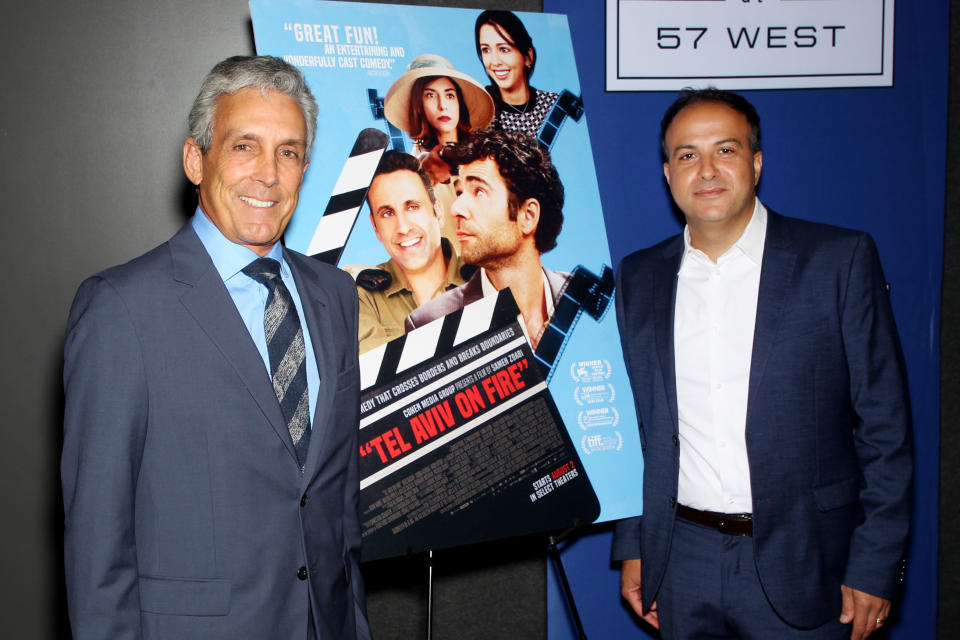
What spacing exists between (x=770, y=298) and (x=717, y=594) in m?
0.79

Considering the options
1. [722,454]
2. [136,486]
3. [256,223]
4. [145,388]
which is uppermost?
[256,223]

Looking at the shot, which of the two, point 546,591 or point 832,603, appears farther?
point 546,591

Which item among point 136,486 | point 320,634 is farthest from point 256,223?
point 320,634

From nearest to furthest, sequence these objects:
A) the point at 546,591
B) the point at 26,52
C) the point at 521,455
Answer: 1. the point at 521,455
2. the point at 26,52
3. the point at 546,591

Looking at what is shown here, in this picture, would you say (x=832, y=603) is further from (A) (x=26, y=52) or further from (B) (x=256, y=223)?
(A) (x=26, y=52)

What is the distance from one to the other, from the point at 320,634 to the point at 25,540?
149 centimetres

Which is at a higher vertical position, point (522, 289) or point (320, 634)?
point (522, 289)

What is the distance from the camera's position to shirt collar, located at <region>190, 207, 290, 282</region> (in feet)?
4.50

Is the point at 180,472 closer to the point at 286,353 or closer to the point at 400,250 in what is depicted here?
the point at 286,353

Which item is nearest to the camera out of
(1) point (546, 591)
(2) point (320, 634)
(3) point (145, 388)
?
(3) point (145, 388)

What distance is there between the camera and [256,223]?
4.55 ft

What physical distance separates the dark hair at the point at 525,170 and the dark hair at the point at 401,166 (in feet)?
0.40

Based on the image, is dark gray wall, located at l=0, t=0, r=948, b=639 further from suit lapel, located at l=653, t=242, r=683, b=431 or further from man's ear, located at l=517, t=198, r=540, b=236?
suit lapel, located at l=653, t=242, r=683, b=431

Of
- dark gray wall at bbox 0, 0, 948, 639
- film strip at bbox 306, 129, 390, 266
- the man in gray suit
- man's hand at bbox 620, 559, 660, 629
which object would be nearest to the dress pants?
man's hand at bbox 620, 559, 660, 629
